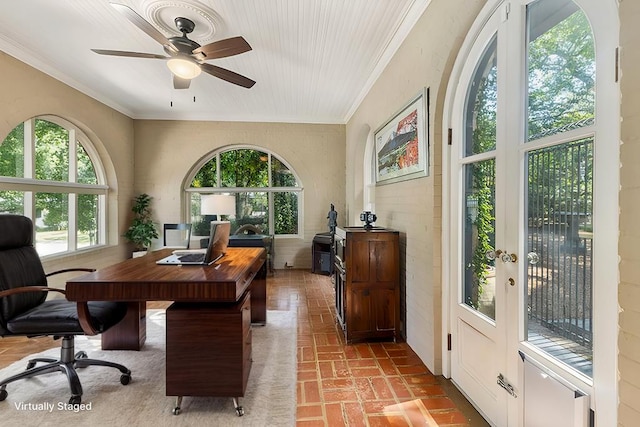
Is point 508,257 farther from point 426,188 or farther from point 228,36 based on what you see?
point 228,36

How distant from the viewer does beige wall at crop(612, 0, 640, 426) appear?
0.94 metres

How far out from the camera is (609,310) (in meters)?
1.05

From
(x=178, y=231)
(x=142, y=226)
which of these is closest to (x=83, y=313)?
(x=142, y=226)

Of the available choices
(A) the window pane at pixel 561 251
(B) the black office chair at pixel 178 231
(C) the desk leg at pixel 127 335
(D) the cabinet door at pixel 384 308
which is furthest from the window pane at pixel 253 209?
(A) the window pane at pixel 561 251

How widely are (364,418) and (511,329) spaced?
3.19ft

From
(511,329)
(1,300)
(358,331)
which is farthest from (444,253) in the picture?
(1,300)

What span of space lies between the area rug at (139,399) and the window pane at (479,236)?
4.39 ft

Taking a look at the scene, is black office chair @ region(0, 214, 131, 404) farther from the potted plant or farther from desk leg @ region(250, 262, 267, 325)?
the potted plant

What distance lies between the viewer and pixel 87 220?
15.0ft

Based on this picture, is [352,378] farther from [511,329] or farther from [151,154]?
[151,154]

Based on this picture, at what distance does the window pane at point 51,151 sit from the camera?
3680mm

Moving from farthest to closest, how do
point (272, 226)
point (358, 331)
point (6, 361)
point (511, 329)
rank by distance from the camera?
point (272, 226), point (358, 331), point (6, 361), point (511, 329)

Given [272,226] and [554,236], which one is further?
[272,226]

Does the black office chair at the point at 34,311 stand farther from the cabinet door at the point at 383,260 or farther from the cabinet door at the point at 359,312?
the cabinet door at the point at 383,260
